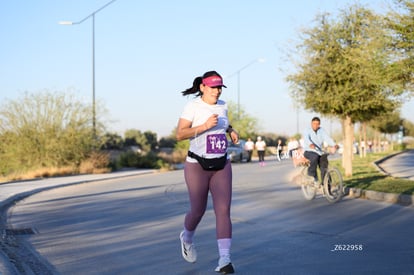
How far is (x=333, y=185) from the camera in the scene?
44.0 feet

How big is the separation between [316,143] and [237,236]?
4.92 meters

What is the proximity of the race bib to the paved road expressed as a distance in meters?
1.22

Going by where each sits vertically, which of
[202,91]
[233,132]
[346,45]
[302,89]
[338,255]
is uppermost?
[346,45]

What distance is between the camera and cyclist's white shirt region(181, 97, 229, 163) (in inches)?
245

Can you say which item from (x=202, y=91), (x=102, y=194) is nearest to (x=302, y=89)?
(x=102, y=194)

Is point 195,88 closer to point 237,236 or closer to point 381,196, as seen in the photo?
point 237,236

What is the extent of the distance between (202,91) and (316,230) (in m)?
3.75

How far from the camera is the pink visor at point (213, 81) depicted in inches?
247

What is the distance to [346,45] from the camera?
2053cm

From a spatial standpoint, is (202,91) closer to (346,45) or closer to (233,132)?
(233,132)

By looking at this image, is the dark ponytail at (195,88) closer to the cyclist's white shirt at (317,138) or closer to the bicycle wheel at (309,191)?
the cyclist's white shirt at (317,138)

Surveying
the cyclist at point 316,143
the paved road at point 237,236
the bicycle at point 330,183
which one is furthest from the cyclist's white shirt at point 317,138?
the paved road at point 237,236

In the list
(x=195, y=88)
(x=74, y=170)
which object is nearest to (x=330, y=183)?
(x=195, y=88)

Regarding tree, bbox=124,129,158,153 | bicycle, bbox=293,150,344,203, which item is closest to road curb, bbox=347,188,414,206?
bicycle, bbox=293,150,344,203
